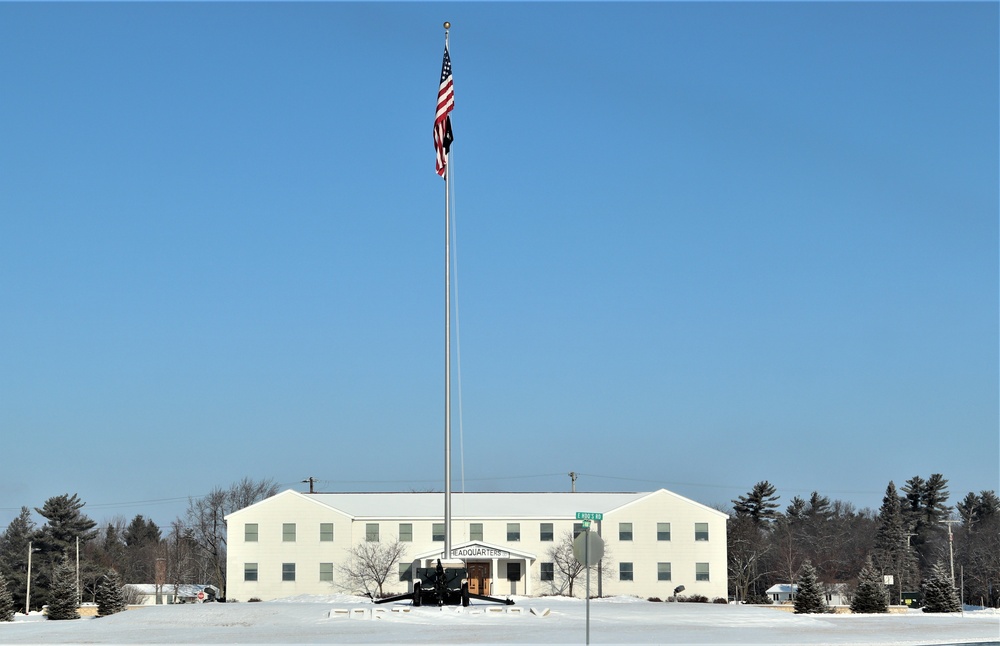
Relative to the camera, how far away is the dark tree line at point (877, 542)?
312ft

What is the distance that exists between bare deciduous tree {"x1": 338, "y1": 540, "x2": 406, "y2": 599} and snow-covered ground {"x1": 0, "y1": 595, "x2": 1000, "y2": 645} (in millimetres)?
26267

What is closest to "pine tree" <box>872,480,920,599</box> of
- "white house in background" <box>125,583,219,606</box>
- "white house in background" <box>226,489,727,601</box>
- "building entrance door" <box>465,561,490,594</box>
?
"white house in background" <box>226,489,727,601</box>

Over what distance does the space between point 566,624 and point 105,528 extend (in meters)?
122

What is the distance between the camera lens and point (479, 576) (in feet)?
223

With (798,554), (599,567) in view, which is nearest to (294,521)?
(599,567)

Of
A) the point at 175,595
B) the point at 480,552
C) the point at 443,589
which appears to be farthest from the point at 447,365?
the point at 175,595

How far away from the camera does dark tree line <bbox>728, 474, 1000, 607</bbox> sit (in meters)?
95.2

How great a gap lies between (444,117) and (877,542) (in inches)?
3557

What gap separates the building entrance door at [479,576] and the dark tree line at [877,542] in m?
22.3

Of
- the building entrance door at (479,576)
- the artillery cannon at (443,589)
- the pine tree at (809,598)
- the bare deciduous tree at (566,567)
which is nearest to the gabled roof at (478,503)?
the bare deciduous tree at (566,567)

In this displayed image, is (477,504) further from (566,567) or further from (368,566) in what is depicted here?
(368,566)

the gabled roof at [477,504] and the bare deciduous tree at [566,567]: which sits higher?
the gabled roof at [477,504]

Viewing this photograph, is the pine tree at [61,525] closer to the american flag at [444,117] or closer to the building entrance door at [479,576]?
the building entrance door at [479,576]

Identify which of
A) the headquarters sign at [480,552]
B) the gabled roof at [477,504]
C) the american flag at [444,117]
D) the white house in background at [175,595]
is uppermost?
the american flag at [444,117]
